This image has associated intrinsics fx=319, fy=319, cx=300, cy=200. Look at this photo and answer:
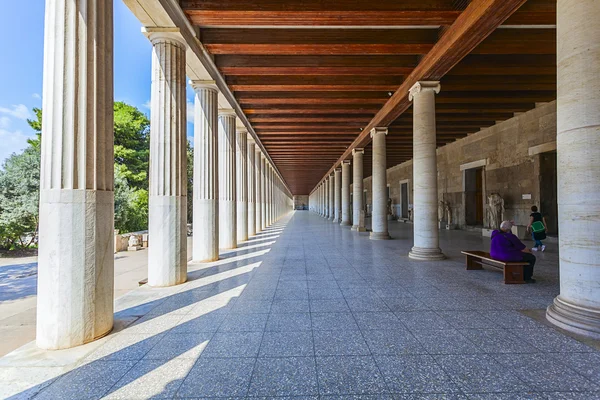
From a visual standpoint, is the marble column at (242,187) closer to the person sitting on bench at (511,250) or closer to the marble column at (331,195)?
the person sitting on bench at (511,250)

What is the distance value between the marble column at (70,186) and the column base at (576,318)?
629 centimetres

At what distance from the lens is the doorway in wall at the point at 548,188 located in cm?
1449

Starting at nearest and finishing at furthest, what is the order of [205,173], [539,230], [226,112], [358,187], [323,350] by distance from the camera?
A: [323,350] → [205,173] → [539,230] → [226,112] → [358,187]

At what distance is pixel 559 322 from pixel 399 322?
2.16 metres

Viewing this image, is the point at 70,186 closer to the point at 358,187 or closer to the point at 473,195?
the point at 358,187

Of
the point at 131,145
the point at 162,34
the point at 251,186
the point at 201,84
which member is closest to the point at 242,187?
the point at 251,186

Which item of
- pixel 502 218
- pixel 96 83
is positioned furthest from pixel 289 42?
pixel 502 218

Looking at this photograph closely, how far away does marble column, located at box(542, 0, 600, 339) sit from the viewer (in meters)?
4.15

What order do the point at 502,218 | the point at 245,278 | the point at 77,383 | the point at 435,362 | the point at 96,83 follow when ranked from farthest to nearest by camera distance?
1. the point at 502,218
2. the point at 245,278
3. the point at 96,83
4. the point at 435,362
5. the point at 77,383

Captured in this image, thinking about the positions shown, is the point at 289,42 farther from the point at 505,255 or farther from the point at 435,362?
the point at 435,362

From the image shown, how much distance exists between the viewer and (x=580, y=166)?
4250 mm

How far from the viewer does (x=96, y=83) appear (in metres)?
4.31

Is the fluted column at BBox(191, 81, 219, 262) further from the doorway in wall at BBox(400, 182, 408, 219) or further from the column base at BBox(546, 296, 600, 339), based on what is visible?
the doorway in wall at BBox(400, 182, 408, 219)

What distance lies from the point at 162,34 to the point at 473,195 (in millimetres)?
20050
